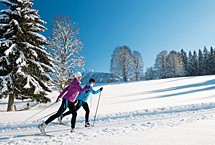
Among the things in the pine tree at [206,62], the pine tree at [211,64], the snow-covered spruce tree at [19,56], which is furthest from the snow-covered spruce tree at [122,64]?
the pine tree at [211,64]

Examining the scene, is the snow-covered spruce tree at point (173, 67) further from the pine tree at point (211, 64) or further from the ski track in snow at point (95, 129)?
the ski track in snow at point (95, 129)

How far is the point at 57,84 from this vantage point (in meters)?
15.2

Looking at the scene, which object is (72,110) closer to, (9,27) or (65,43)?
(9,27)

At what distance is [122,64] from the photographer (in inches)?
1316

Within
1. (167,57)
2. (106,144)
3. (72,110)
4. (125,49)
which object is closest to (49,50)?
(72,110)

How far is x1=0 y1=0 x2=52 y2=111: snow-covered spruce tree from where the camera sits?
1088cm

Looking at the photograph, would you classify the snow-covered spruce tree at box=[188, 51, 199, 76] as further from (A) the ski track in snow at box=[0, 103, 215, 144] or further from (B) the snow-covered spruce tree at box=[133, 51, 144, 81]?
(A) the ski track in snow at box=[0, 103, 215, 144]

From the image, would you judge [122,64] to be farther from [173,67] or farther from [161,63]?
[173,67]

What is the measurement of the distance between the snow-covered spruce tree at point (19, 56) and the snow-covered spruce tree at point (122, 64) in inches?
886

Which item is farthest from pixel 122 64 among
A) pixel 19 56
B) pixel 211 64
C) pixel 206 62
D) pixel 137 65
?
pixel 211 64

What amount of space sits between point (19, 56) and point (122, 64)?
25179mm

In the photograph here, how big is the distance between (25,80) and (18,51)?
255cm

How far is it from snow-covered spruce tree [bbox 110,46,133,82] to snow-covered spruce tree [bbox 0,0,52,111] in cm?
2251

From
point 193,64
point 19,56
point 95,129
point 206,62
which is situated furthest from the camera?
point 193,64
